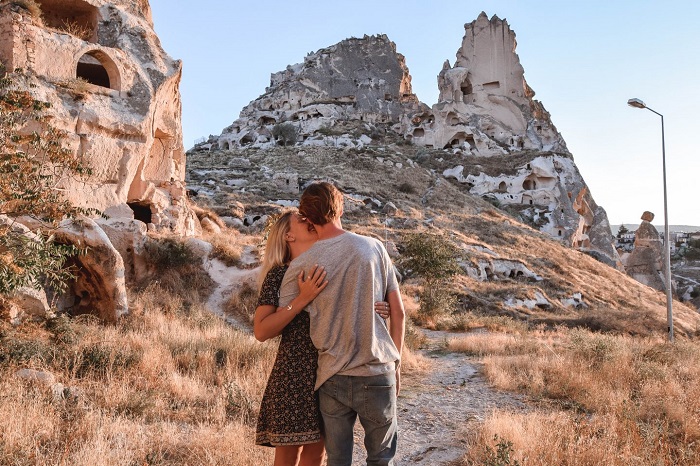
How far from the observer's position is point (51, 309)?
6.18 meters

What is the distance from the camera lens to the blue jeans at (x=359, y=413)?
A: 6.75 feet

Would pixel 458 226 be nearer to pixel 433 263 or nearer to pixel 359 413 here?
pixel 433 263

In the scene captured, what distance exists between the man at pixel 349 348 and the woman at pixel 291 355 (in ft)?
0.19

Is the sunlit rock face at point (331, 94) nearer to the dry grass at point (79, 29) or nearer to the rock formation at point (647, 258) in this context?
the rock formation at point (647, 258)

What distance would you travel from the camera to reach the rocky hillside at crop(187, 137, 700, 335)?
60.4 feet

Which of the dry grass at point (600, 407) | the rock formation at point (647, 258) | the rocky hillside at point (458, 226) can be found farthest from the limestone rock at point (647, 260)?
the dry grass at point (600, 407)

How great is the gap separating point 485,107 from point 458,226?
132 feet

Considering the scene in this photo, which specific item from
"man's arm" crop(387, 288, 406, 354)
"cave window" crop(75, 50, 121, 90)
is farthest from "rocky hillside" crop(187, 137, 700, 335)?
"man's arm" crop(387, 288, 406, 354)

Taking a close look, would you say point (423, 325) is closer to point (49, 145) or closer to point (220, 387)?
point (220, 387)

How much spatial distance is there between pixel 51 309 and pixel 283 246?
17.6ft

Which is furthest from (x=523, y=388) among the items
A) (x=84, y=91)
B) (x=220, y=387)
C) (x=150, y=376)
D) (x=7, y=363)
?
(x=84, y=91)

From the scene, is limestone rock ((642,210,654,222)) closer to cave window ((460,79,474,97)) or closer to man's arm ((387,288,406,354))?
cave window ((460,79,474,97))

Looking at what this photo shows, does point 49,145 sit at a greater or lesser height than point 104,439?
greater

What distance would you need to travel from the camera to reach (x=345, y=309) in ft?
6.97
